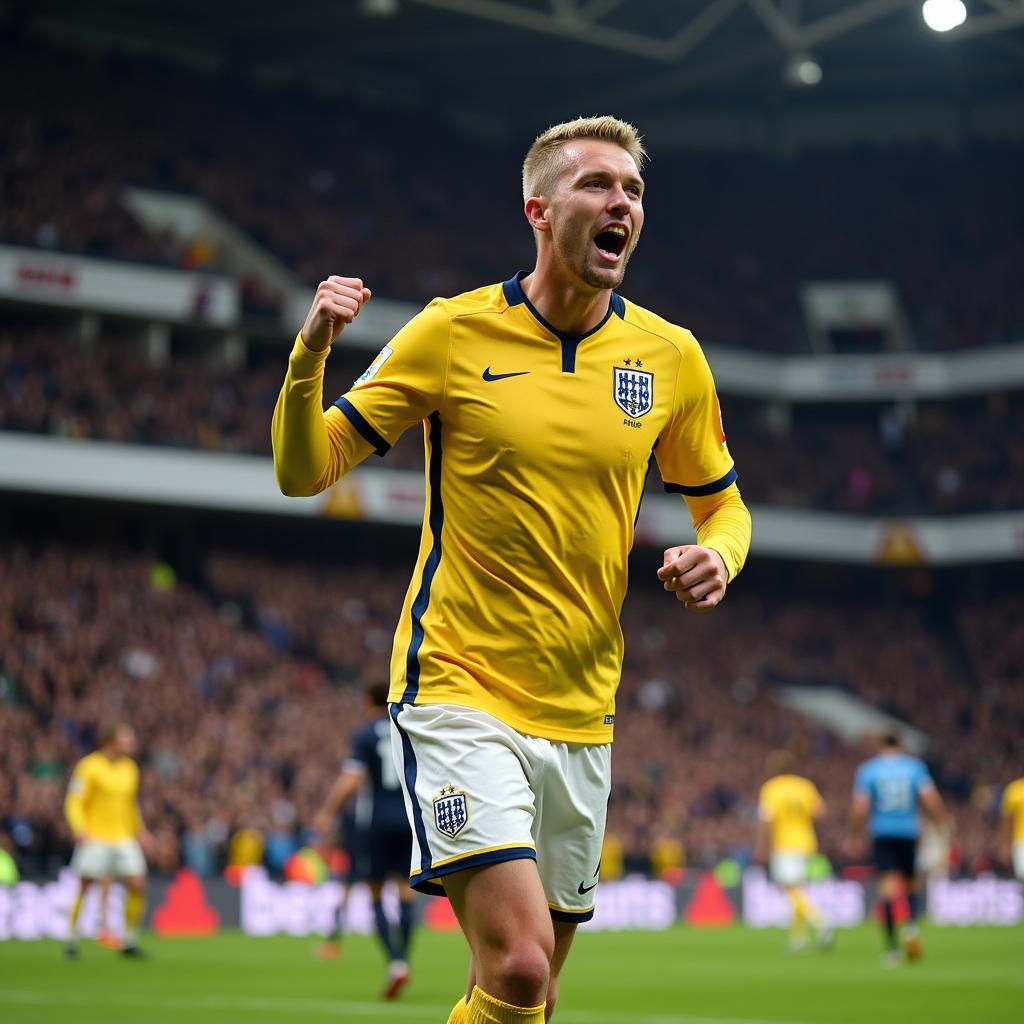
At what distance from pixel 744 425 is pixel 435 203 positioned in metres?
9.58

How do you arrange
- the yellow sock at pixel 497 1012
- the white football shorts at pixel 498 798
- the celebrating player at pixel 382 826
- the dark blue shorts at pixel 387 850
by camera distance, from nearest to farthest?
the yellow sock at pixel 497 1012 < the white football shorts at pixel 498 798 < the celebrating player at pixel 382 826 < the dark blue shorts at pixel 387 850

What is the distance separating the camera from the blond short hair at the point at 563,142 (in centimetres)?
532

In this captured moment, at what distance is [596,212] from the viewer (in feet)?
17.1

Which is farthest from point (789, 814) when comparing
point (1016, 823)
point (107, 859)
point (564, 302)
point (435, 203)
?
point (435, 203)

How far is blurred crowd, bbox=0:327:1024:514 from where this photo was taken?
115 feet

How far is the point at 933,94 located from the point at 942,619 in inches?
561

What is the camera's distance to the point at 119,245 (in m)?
37.0

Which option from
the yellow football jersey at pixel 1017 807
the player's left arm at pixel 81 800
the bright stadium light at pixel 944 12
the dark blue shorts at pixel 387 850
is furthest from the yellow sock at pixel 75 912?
the bright stadium light at pixel 944 12

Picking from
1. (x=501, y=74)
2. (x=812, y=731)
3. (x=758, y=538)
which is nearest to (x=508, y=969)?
(x=812, y=731)

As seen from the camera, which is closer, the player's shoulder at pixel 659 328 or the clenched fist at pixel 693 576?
the clenched fist at pixel 693 576

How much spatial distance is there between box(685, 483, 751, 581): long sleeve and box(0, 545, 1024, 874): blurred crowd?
1515cm

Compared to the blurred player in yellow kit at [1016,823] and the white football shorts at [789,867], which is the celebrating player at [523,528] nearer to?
the white football shorts at [789,867]

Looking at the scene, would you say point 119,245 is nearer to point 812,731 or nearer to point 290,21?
point 290,21

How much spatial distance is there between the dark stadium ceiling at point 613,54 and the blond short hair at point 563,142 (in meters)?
29.9
